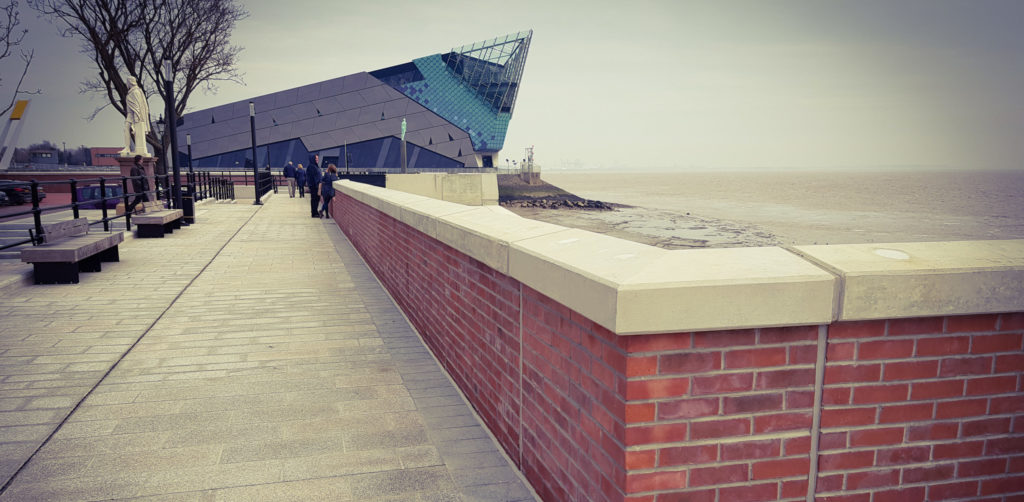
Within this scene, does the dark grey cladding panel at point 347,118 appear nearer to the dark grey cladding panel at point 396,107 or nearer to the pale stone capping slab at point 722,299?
the dark grey cladding panel at point 396,107

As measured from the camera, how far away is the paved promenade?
3111 millimetres

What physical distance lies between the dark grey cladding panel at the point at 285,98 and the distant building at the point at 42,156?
41146 millimetres

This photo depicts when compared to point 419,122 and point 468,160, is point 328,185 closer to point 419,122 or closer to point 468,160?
point 419,122

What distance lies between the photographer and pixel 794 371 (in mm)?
2154

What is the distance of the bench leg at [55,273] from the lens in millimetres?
7797

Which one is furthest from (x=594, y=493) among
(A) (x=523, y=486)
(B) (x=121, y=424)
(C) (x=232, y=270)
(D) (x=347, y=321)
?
(C) (x=232, y=270)

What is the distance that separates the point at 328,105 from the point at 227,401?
76.2 metres

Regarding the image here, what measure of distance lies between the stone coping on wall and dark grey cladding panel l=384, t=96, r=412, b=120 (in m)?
73.9

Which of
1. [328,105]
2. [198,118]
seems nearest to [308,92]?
[328,105]

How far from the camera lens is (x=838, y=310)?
2.08 metres

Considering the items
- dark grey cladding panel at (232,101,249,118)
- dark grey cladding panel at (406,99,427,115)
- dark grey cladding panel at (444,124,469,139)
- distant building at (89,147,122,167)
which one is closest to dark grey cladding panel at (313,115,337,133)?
dark grey cladding panel at (406,99,427,115)


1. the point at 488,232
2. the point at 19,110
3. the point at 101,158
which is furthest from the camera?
the point at 101,158

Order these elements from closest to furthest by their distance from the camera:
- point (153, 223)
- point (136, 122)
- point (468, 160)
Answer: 1. point (153, 223)
2. point (136, 122)
3. point (468, 160)

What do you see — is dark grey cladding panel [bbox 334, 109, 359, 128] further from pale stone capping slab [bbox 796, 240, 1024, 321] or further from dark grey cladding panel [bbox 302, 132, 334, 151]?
pale stone capping slab [bbox 796, 240, 1024, 321]
